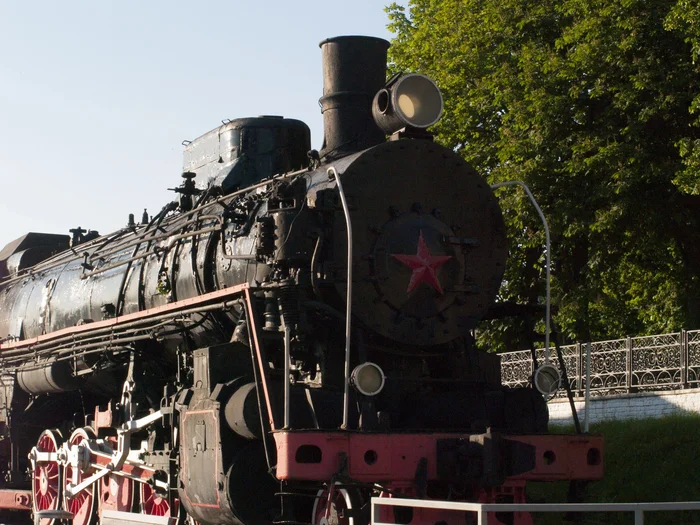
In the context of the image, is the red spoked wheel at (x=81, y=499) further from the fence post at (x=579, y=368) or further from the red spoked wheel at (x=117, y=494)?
→ the fence post at (x=579, y=368)

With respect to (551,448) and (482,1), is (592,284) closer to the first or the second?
(482,1)

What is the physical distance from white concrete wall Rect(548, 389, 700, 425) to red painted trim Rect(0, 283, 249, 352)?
8.02m

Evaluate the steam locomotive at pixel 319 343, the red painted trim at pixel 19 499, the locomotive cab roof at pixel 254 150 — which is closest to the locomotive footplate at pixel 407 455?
the steam locomotive at pixel 319 343

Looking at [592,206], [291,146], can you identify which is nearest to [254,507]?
[291,146]

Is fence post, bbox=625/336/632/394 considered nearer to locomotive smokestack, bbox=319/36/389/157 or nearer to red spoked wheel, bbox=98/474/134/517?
locomotive smokestack, bbox=319/36/389/157

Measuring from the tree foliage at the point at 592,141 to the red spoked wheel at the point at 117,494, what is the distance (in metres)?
10.9

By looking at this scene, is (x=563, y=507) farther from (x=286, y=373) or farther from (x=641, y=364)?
(x=641, y=364)

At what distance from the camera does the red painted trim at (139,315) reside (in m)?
8.67

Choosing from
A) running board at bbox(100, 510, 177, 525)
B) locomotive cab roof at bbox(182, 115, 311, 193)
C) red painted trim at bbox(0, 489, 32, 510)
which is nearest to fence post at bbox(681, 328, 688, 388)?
locomotive cab roof at bbox(182, 115, 311, 193)

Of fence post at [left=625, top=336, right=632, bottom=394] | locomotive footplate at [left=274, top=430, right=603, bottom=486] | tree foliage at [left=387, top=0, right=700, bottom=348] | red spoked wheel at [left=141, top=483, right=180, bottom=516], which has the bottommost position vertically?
red spoked wheel at [left=141, top=483, right=180, bottom=516]

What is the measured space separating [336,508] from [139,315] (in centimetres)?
298

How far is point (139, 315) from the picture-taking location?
10.0 m

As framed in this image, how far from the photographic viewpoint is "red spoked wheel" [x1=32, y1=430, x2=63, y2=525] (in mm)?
12082

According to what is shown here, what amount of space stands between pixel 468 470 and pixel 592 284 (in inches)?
526
